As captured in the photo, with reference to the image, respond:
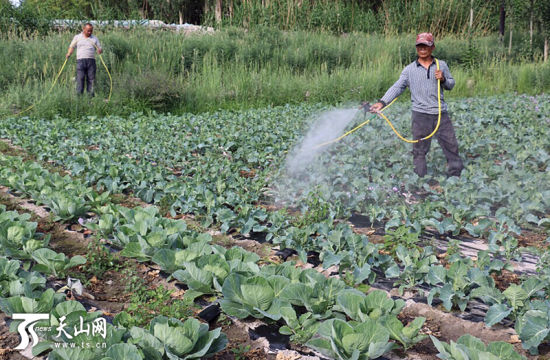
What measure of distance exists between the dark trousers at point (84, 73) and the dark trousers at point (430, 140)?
24.0ft

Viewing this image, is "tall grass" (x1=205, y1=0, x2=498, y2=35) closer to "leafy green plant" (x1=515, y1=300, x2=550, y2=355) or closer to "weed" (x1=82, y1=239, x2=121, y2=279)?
"weed" (x1=82, y1=239, x2=121, y2=279)

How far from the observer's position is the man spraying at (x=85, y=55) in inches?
412

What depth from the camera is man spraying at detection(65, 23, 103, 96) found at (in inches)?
→ 412

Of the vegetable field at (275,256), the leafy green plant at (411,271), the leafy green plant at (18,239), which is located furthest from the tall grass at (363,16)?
the leafy green plant at (411,271)

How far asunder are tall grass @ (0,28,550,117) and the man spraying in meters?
0.31

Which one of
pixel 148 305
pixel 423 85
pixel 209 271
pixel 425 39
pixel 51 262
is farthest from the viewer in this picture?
pixel 423 85

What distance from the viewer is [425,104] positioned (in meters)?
5.45

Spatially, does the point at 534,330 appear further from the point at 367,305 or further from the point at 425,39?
the point at 425,39

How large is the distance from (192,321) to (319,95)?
10059 millimetres

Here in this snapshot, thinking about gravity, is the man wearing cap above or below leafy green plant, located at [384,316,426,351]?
above

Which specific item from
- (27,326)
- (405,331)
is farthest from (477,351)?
(27,326)

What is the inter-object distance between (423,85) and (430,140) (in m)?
0.58

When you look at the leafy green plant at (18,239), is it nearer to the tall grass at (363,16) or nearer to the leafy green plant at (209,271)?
the leafy green plant at (209,271)

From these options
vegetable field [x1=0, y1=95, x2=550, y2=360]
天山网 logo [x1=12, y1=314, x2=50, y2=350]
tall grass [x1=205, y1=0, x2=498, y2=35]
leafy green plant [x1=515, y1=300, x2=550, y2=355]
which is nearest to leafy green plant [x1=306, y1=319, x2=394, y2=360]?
vegetable field [x1=0, y1=95, x2=550, y2=360]
